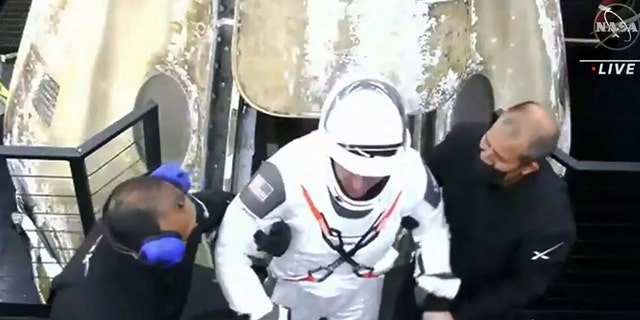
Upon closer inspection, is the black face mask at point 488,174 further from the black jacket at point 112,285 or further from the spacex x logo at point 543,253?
the black jacket at point 112,285

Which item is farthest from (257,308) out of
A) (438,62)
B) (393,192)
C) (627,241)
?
(627,241)

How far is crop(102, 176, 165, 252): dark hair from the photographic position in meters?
1.58

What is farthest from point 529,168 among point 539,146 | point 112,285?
point 112,285

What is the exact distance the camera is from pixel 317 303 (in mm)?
1906

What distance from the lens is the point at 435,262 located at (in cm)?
182

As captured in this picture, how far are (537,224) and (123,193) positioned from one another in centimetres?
77

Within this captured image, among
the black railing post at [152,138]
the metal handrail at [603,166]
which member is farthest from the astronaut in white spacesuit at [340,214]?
the black railing post at [152,138]

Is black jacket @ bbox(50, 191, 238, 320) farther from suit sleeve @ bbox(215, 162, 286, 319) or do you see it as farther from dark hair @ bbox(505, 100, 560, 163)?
dark hair @ bbox(505, 100, 560, 163)

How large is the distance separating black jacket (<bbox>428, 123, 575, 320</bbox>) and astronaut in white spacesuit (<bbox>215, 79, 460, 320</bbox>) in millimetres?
56

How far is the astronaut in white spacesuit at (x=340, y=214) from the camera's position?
60.8 inches

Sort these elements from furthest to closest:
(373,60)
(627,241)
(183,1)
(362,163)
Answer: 1. (627,241)
2. (183,1)
3. (373,60)
4. (362,163)

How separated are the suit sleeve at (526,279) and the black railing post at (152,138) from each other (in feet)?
2.54

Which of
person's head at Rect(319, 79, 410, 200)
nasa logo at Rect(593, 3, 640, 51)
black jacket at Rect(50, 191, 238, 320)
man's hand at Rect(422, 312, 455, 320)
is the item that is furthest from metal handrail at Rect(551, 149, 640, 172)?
nasa logo at Rect(593, 3, 640, 51)

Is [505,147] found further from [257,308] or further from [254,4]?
[254,4]
